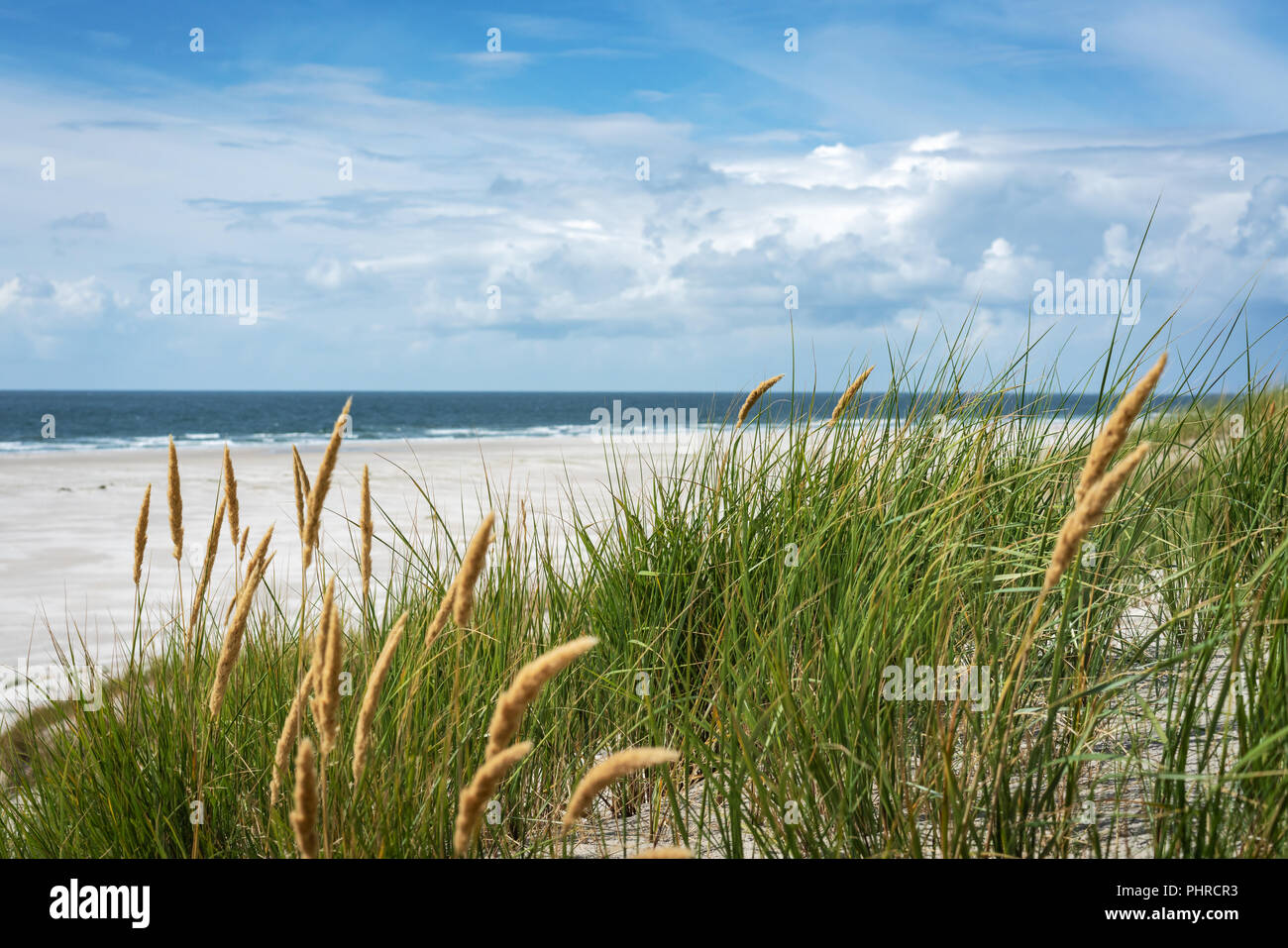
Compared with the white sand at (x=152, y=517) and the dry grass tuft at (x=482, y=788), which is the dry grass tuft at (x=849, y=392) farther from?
the dry grass tuft at (x=482, y=788)

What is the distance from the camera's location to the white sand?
248 inches

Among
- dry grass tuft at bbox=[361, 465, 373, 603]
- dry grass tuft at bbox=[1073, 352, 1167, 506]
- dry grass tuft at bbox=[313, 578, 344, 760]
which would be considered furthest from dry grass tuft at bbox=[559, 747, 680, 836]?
dry grass tuft at bbox=[361, 465, 373, 603]

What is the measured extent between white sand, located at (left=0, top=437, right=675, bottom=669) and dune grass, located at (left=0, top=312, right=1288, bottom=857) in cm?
44

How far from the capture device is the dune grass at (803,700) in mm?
1787

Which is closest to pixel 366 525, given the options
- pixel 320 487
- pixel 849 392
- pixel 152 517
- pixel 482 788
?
pixel 320 487

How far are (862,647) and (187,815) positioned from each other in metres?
1.72

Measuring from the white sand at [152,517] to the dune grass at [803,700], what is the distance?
0.44 m

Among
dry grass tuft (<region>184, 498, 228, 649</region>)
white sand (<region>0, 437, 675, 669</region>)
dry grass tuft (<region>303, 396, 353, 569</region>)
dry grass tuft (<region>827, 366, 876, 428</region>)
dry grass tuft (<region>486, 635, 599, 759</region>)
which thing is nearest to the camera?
dry grass tuft (<region>486, 635, 599, 759</region>)

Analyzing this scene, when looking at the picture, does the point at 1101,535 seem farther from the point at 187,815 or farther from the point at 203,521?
the point at 203,521

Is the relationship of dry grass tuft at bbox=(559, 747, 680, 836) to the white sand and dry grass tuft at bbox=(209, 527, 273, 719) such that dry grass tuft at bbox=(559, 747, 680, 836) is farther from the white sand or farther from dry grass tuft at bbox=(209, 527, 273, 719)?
the white sand

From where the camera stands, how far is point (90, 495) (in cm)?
1566
